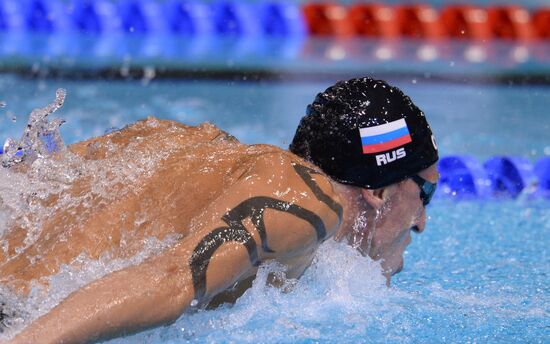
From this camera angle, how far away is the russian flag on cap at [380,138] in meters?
1.89

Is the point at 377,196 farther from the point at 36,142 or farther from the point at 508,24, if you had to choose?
the point at 508,24

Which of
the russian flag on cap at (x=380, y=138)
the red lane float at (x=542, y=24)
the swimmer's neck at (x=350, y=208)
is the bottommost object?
the red lane float at (x=542, y=24)

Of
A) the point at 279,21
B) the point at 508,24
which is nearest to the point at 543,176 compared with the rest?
the point at 508,24

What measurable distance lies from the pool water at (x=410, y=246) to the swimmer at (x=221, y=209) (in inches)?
3.3

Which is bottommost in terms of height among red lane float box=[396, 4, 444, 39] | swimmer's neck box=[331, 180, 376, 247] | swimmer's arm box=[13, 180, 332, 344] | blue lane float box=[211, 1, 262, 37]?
red lane float box=[396, 4, 444, 39]

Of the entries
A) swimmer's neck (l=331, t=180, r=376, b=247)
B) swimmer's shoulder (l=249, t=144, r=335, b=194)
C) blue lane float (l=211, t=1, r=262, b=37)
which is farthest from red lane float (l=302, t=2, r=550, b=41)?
swimmer's shoulder (l=249, t=144, r=335, b=194)

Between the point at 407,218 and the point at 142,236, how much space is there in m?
0.63

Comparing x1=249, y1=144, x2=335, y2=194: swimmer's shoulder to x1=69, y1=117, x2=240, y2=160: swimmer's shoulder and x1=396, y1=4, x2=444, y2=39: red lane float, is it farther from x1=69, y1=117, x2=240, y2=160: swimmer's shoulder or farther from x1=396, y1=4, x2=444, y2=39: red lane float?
x1=396, y1=4, x2=444, y2=39: red lane float

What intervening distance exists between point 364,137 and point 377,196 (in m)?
0.14

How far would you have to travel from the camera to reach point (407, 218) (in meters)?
2.02

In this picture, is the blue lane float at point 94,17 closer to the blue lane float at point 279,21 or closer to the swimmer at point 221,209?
the blue lane float at point 279,21

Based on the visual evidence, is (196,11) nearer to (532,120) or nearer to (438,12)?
(438,12)

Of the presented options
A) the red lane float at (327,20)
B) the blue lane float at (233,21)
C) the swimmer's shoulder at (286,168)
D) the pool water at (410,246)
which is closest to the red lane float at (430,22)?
the red lane float at (327,20)

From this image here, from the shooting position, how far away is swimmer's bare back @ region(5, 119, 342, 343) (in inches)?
57.9
